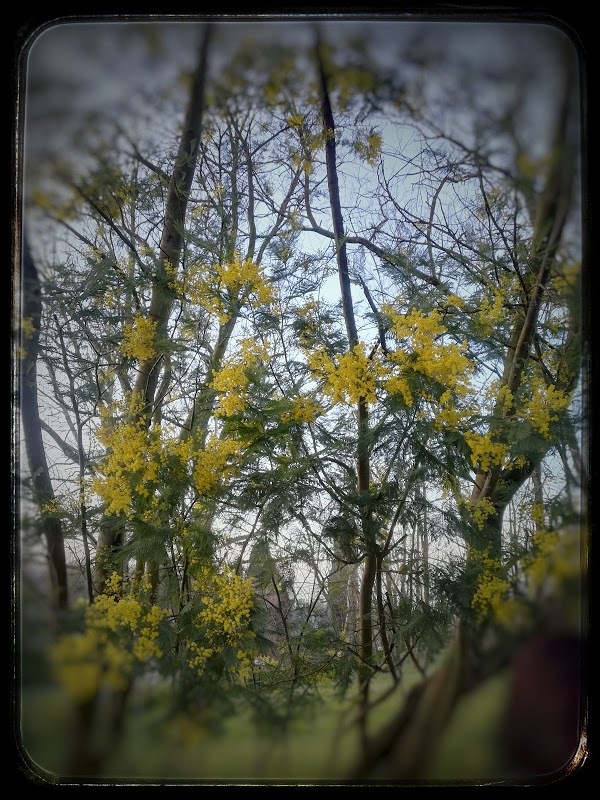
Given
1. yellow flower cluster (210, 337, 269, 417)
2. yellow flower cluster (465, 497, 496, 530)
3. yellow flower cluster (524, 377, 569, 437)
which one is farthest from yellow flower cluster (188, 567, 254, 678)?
yellow flower cluster (524, 377, 569, 437)

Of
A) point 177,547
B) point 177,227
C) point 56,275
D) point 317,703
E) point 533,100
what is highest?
point 533,100

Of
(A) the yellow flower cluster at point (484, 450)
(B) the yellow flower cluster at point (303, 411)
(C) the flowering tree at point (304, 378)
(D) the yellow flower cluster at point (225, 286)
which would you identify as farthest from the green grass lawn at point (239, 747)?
(D) the yellow flower cluster at point (225, 286)

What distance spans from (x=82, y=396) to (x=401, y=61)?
0.99m

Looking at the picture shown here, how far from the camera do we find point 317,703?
1.09m

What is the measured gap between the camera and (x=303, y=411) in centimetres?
120

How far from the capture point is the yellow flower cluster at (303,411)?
3.94 ft

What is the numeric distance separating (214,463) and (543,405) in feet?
2.36

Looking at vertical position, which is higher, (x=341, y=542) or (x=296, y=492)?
(x=296, y=492)

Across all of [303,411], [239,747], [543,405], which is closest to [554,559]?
[543,405]

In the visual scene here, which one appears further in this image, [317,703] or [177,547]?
[177,547]

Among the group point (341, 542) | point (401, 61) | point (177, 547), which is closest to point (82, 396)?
point (177, 547)

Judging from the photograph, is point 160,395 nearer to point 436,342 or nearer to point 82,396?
point 82,396

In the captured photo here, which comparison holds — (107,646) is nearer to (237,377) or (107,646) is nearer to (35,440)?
(35,440)

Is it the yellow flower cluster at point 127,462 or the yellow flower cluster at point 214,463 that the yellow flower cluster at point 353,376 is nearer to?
the yellow flower cluster at point 214,463
